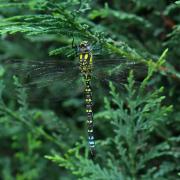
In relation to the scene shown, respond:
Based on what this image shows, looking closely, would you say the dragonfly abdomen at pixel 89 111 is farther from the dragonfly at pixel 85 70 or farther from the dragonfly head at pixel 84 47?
the dragonfly head at pixel 84 47

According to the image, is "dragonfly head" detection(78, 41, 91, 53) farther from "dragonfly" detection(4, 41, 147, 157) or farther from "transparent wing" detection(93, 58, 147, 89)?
"transparent wing" detection(93, 58, 147, 89)

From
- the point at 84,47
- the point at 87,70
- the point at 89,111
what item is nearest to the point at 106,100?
→ the point at 89,111

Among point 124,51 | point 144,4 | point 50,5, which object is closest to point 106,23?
point 144,4

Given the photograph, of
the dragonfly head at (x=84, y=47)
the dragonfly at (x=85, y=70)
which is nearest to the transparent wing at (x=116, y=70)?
the dragonfly at (x=85, y=70)

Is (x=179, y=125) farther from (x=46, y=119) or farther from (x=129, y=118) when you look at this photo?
(x=46, y=119)

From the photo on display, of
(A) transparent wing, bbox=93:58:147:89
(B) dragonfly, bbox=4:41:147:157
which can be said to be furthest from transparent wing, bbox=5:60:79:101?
(A) transparent wing, bbox=93:58:147:89

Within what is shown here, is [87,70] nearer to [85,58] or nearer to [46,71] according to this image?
[85,58]
